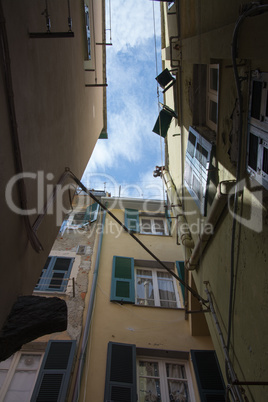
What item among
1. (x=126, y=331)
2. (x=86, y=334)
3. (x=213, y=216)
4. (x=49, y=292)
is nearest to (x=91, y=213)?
(x=49, y=292)

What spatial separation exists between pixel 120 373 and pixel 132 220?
→ 18.9ft

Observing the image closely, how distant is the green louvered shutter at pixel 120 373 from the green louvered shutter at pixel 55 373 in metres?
0.76

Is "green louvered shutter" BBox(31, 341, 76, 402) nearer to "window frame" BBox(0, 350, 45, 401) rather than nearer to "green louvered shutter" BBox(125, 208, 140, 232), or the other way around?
"window frame" BBox(0, 350, 45, 401)

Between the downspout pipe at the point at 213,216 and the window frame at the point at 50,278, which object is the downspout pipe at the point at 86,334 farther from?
the downspout pipe at the point at 213,216

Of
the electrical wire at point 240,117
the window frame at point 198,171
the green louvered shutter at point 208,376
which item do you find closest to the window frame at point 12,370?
the green louvered shutter at point 208,376

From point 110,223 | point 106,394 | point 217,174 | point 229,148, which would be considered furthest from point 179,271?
point 229,148

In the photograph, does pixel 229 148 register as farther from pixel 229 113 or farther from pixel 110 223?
Answer: pixel 110 223

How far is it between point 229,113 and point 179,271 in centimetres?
551

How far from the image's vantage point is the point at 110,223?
1045 cm

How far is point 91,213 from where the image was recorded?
35.2ft

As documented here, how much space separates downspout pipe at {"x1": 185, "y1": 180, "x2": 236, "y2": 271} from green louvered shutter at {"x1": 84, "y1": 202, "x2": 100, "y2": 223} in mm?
5031

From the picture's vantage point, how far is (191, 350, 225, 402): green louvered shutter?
5.49 metres

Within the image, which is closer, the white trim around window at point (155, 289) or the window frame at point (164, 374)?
the window frame at point (164, 374)

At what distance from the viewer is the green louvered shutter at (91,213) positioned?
1042 centimetres
